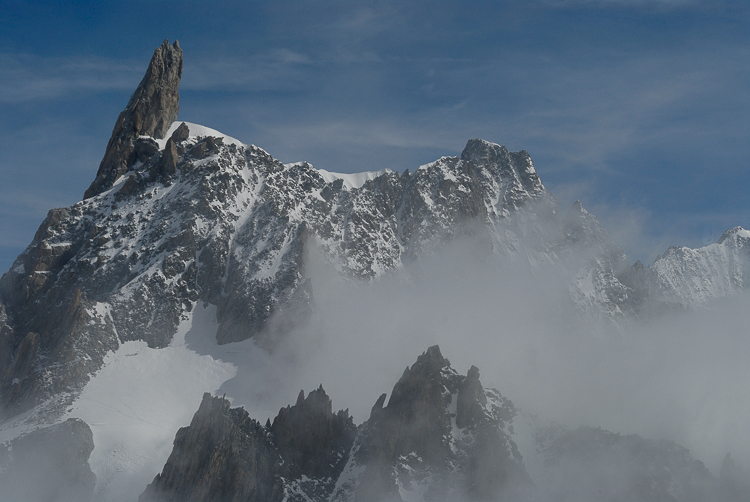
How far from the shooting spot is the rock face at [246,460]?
582 feet

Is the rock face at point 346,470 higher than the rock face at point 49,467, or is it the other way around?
the rock face at point 346,470

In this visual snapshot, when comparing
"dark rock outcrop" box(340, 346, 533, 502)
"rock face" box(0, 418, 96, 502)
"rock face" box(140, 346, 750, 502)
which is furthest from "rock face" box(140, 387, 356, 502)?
"rock face" box(0, 418, 96, 502)

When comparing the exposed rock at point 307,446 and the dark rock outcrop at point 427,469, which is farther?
the exposed rock at point 307,446

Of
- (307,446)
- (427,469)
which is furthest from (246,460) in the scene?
(427,469)

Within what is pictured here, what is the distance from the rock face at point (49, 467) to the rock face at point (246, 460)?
20233 mm

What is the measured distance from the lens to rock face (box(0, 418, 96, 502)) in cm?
18488

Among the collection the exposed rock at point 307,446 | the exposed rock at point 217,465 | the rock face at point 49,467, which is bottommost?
the rock face at point 49,467

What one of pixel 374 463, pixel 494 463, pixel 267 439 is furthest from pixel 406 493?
pixel 267 439

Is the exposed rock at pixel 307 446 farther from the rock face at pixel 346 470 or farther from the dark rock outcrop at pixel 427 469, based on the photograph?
the dark rock outcrop at pixel 427 469

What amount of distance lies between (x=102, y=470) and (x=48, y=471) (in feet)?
40.4

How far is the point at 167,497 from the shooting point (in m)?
176

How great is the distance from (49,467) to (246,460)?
162ft

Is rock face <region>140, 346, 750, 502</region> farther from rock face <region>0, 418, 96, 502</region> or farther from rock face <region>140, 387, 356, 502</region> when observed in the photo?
rock face <region>0, 418, 96, 502</region>

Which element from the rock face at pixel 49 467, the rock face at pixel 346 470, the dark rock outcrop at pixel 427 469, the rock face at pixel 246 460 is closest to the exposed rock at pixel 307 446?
the rock face at pixel 246 460
